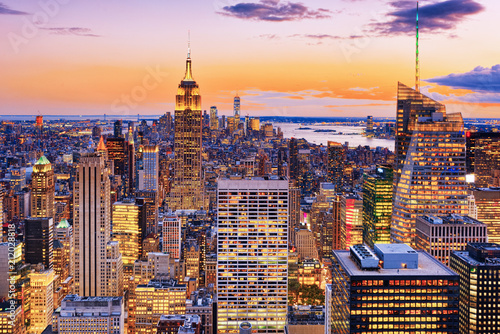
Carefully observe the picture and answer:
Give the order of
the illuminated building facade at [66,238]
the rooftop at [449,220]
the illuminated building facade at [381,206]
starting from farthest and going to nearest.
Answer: the illuminated building facade at [66,238]
the illuminated building facade at [381,206]
the rooftop at [449,220]

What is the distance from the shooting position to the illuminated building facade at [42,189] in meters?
58.4

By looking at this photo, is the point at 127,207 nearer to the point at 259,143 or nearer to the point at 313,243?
the point at 313,243

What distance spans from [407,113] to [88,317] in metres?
26.4

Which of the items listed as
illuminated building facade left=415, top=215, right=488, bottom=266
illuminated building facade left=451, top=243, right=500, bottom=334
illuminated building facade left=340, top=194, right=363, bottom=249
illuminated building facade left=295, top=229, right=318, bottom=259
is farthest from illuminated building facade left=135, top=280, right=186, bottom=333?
illuminated building facade left=451, top=243, right=500, bottom=334

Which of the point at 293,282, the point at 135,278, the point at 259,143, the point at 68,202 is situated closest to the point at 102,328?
the point at 135,278

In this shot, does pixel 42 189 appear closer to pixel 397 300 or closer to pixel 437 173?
pixel 437 173

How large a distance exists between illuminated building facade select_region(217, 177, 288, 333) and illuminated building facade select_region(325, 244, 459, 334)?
14915mm

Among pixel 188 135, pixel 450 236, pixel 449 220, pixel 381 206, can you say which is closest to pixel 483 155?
pixel 381 206

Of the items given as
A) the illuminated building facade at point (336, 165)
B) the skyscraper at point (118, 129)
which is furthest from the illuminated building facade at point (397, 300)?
the illuminated building facade at point (336, 165)

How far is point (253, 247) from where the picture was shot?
119ft

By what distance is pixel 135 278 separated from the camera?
44500 mm

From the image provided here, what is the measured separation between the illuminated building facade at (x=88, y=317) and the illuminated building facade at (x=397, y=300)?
16439mm

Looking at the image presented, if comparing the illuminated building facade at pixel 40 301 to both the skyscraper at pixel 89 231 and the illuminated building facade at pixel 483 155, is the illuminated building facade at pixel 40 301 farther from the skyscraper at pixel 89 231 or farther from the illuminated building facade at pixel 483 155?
the illuminated building facade at pixel 483 155

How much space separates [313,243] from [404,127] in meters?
16.3
